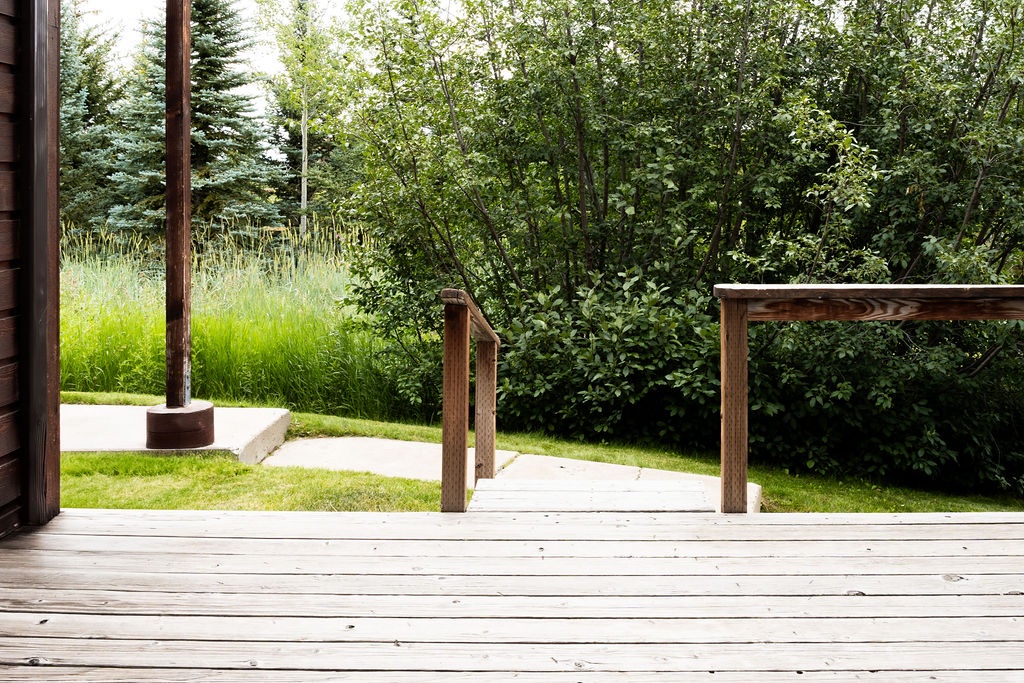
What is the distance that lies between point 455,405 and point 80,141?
52.9 feet

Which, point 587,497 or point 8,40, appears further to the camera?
point 587,497

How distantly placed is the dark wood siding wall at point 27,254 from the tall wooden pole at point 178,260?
1511 mm

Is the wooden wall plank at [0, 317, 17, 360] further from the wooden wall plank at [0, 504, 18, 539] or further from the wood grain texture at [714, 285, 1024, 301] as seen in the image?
the wood grain texture at [714, 285, 1024, 301]

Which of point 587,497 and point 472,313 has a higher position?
point 472,313

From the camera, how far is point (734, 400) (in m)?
2.90

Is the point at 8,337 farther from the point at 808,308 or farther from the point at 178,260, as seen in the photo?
the point at 808,308

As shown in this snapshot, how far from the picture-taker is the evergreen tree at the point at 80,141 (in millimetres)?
16125

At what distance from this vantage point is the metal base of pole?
4418 mm

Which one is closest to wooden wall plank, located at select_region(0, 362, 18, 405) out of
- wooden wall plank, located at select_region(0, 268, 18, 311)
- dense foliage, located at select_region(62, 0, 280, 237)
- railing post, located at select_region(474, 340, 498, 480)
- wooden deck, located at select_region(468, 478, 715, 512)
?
wooden wall plank, located at select_region(0, 268, 18, 311)

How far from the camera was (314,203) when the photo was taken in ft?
59.1

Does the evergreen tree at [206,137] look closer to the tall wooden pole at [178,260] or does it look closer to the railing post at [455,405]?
the tall wooden pole at [178,260]

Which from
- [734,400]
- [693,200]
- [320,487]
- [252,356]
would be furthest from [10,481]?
[693,200]

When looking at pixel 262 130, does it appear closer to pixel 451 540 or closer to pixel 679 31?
pixel 679 31

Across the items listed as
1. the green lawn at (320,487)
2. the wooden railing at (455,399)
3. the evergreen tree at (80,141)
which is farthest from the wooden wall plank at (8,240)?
the evergreen tree at (80,141)
